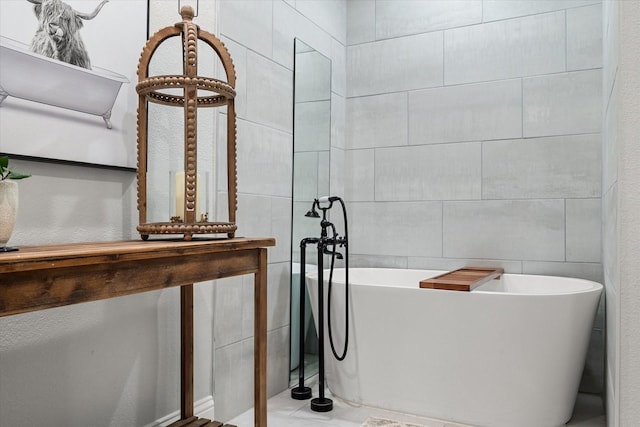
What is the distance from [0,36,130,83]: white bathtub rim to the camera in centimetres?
130

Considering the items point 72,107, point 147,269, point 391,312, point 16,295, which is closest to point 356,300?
point 391,312

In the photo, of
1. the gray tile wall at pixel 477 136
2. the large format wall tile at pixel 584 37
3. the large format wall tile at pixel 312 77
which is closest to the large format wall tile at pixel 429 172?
the gray tile wall at pixel 477 136

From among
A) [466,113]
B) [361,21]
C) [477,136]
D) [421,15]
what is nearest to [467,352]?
[477,136]

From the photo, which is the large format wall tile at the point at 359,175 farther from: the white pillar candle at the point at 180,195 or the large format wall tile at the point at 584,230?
the white pillar candle at the point at 180,195

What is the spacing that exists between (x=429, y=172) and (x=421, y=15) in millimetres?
1033

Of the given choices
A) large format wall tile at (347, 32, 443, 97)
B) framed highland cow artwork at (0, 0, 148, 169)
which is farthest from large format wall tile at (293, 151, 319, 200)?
framed highland cow artwork at (0, 0, 148, 169)

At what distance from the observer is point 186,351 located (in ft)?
6.10

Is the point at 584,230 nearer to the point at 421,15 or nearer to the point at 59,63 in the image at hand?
the point at 421,15

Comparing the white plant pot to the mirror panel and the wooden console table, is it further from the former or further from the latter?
the mirror panel

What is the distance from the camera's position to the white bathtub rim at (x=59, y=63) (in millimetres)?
1303

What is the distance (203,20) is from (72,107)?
0.83m

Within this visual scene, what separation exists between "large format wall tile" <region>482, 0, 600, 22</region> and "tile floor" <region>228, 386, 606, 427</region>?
7.18ft

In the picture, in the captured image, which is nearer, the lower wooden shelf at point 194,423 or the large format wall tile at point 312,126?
the lower wooden shelf at point 194,423

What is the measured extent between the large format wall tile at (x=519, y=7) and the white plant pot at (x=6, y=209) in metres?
2.82
